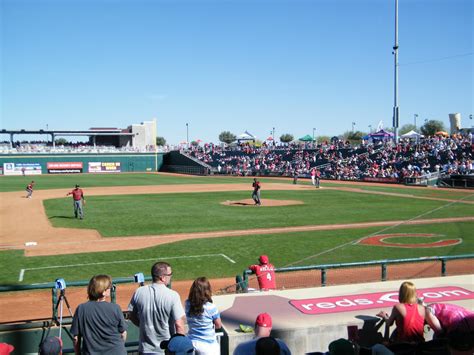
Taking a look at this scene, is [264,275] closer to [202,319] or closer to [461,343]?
[202,319]

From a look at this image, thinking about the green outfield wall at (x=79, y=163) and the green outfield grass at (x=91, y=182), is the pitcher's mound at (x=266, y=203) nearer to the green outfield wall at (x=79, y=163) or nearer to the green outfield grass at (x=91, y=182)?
the green outfield grass at (x=91, y=182)

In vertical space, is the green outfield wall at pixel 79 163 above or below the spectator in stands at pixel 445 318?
above

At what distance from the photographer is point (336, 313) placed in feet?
22.7

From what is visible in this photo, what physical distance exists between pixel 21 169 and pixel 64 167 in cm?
613

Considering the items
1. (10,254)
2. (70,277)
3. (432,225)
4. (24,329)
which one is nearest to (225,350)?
(24,329)

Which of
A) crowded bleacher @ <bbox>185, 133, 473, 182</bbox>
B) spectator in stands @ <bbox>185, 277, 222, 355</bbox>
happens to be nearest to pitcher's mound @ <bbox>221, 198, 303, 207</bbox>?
crowded bleacher @ <bbox>185, 133, 473, 182</bbox>

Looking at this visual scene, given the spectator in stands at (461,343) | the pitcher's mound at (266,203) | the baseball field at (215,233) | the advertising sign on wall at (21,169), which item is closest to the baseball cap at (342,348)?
the spectator in stands at (461,343)

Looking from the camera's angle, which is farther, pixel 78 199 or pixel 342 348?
pixel 78 199

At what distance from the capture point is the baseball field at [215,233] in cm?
1530

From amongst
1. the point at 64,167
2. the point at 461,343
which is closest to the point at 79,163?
the point at 64,167

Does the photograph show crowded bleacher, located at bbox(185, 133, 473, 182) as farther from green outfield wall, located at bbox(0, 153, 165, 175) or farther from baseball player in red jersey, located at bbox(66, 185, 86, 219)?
baseball player in red jersey, located at bbox(66, 185, 86, 219)

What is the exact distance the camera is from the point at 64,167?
73.7 metres

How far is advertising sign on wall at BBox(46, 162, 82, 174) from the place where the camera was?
240 feet

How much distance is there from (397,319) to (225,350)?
218 cm
